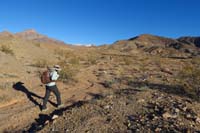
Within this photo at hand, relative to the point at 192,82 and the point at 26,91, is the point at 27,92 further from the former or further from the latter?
the point at 192,82

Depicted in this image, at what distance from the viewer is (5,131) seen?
347 inches

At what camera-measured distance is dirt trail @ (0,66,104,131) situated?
30.9 ft

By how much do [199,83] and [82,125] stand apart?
22.1 ft

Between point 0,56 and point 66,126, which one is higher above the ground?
point 0,56

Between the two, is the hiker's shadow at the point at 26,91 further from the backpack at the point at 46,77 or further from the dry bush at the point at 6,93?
the backpack at the point at 46,77

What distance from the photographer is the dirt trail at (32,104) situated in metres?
9.43

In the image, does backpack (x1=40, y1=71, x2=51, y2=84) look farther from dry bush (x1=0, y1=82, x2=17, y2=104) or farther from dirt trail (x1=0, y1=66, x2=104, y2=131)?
dry bush (x1=0, y1=82, x2=17, y2=104)

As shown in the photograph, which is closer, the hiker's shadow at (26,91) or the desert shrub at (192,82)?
the desert shrub at (192,82)

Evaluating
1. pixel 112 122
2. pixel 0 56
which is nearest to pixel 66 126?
pixel 112 122

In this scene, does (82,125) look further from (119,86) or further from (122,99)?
(119,86)

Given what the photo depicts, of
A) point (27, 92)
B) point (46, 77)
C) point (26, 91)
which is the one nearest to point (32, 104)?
point (46, 77)

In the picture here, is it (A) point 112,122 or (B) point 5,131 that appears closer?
(A) point 112,122

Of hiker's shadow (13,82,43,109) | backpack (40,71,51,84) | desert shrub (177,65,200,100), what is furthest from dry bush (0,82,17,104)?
desert shrub (177,65,200,100)

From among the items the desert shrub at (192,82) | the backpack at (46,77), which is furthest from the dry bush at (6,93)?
the desert shrub at (192,82)
